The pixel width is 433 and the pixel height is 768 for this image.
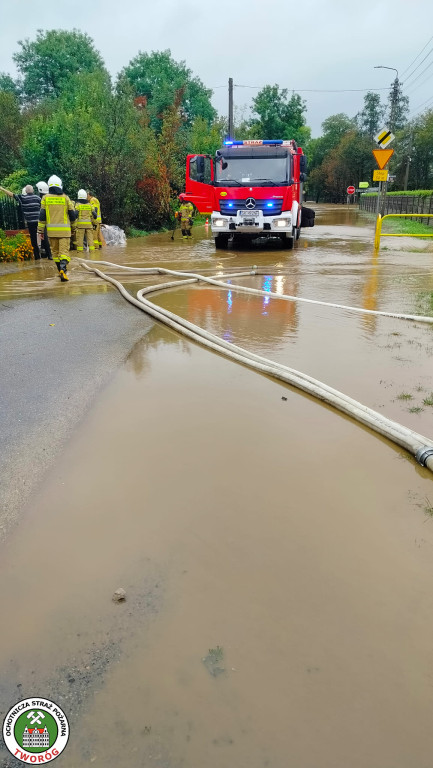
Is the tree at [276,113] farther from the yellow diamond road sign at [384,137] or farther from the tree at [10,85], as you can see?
the yellow diamond road sign at [384,137]

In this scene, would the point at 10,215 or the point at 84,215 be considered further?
the point at 84,215

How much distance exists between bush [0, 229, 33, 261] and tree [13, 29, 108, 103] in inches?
1686

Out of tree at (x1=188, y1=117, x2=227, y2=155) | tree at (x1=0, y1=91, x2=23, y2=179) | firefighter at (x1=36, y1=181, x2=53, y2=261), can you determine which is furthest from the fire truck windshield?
tree at (x1=0, y1=91, x2=23, y2=179)

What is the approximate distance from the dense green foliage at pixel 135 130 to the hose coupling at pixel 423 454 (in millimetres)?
17367

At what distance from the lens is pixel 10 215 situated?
1359 cm

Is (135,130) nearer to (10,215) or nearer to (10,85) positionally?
(10,215)

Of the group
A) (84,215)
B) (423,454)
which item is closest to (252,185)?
(84,215)

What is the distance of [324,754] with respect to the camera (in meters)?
1.61

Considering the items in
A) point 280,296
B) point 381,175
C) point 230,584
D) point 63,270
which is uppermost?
point 381,175

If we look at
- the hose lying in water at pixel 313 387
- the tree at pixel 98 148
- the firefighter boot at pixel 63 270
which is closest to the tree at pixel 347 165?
the tree at pixel 98 148

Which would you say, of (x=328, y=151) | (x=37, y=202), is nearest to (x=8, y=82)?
(x=328, y=151)

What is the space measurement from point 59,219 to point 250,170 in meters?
5.56

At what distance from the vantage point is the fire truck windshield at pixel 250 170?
13319mm

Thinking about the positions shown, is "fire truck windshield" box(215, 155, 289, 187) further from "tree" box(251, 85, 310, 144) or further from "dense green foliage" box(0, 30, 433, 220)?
"tree" box(251, 85, 310, 144)
